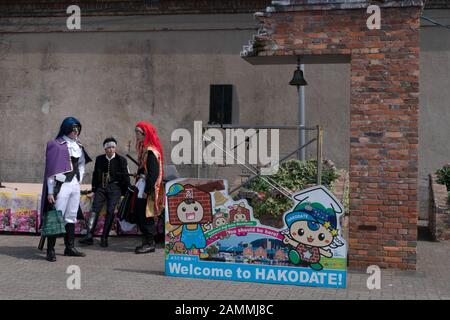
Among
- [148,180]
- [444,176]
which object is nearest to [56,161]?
[148,180]

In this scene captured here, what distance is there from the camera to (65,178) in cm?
879

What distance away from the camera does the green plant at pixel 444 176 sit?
12.5 meters

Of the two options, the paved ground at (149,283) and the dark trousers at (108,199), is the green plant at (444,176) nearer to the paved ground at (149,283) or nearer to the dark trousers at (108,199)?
the paved ground at (149,283)

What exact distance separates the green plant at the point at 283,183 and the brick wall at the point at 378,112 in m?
1.23

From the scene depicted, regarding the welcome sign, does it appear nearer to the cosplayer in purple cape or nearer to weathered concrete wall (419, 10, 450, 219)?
the cosplayer in purple cape

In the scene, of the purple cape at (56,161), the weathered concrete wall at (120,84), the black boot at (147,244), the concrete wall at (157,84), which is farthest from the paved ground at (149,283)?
the weathered concrete wall at (120,84)

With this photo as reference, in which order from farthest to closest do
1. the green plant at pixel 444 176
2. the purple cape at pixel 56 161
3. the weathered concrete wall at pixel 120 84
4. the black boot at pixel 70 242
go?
1. the weathered concrete wall at pixel 120 84
2. the green plant at pixel 444 176
3. the black boot at pixel 70 242
4. the purple cape at pixel 56 161

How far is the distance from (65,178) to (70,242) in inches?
37.9

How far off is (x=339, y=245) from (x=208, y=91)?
8.47m

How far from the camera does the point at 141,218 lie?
9.29 meters

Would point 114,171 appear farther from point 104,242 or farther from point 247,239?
point 247,239

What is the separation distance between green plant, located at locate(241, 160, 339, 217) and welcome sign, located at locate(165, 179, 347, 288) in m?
1.52

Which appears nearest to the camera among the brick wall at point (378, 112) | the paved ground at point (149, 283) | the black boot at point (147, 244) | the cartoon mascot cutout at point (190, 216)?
the paved ground at point (149, 283)

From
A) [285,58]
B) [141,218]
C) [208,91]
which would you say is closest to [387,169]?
[285,58]
